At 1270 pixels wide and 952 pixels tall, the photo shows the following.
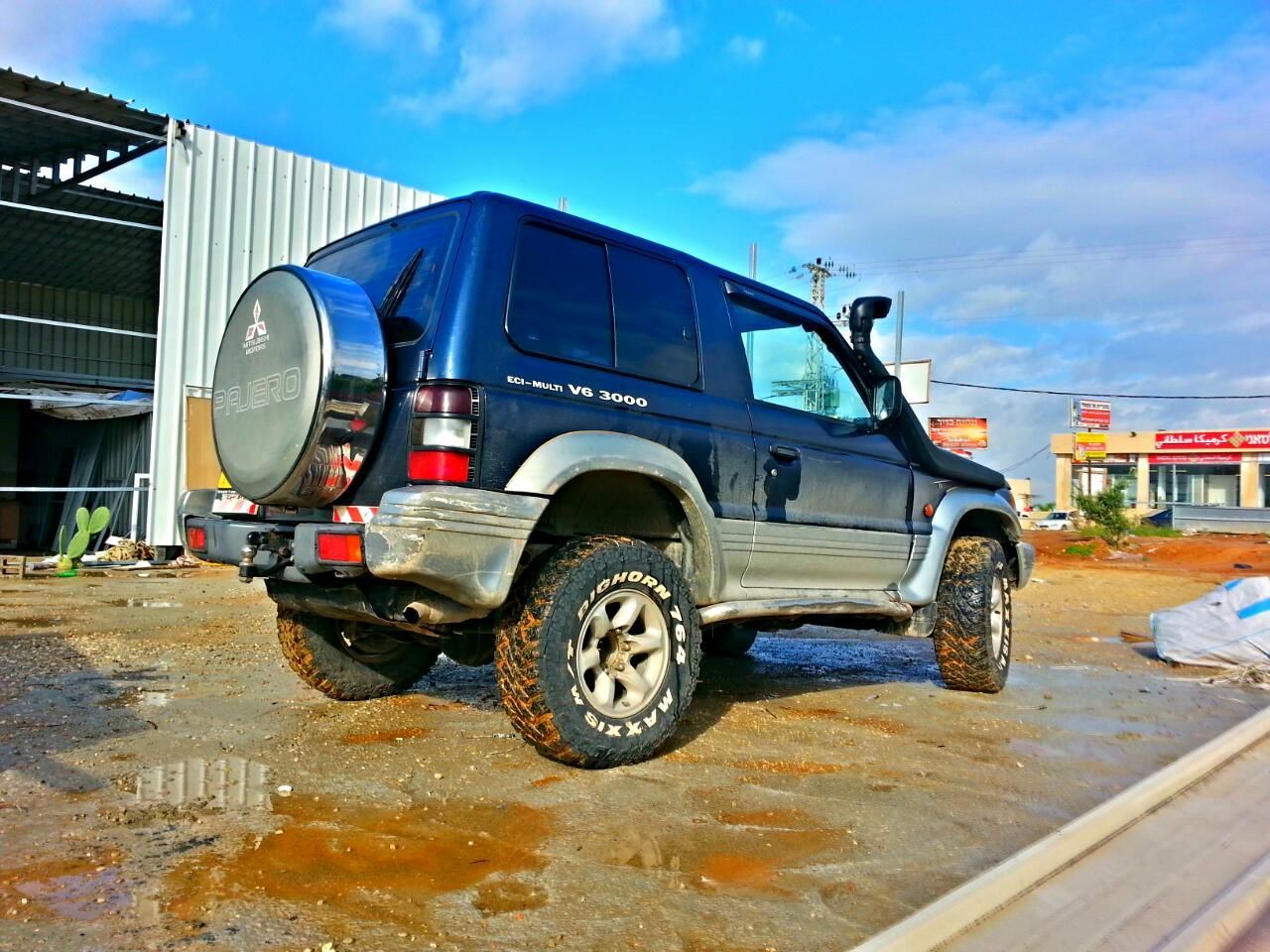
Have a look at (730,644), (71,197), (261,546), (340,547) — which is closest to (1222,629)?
(730,644)

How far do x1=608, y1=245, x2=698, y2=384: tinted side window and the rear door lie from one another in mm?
403

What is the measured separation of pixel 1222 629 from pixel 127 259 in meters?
17.0

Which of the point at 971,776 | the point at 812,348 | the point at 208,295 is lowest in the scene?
the point at 971,776

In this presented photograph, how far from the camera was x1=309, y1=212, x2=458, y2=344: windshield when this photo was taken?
3.55 meters

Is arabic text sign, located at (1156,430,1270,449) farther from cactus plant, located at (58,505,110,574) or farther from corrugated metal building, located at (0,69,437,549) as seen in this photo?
cactus plant, located at (58,505,110,574)

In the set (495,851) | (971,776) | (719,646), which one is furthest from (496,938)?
(719,646)

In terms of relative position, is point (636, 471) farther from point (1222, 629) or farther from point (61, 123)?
point (61, 123)

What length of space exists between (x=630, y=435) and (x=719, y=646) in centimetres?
347

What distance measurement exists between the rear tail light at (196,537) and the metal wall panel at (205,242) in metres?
9.10

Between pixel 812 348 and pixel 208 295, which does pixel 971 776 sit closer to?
pixel 812 348

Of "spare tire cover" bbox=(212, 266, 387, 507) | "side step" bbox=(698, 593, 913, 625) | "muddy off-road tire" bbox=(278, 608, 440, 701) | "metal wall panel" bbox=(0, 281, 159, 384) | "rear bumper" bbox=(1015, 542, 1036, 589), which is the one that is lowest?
"muddy off-road tire" bbox=(278, 608, 440, 701)

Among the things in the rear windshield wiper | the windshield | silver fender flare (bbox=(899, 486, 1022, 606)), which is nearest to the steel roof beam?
the windshield

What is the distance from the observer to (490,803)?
10.7 ft

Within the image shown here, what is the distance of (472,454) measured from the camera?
10.8 feet
